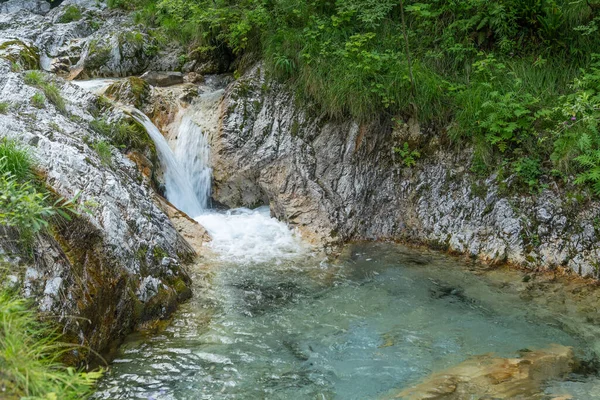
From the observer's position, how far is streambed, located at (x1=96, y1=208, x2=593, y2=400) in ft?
13.5

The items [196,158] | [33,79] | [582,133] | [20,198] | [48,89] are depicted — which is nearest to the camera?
[20,198]

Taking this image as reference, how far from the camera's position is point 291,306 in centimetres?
548

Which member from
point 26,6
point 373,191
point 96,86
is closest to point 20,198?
point 373,191

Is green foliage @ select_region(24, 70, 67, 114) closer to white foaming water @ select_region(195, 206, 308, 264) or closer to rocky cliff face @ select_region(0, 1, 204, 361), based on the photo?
rocky cliff face @ select_region(0, 1, 204, 361)

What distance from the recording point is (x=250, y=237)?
7242 mm

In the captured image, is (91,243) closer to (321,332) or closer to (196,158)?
(321,332)

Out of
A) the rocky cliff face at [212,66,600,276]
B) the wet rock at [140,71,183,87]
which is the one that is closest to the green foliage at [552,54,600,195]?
the rocky cliff face at [212,66,600,276]

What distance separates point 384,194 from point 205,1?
6.04m

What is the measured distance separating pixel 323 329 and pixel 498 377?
1742 mm

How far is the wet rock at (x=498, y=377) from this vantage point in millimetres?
3793

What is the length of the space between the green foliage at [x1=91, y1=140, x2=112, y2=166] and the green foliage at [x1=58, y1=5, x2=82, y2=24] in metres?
10.0

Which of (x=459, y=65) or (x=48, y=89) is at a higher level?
(x=459, y=65)

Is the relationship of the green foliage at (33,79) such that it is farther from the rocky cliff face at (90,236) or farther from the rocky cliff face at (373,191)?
the rocky cliff face at (373,191)

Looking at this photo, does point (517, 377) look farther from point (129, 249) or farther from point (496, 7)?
point (496, 7)
